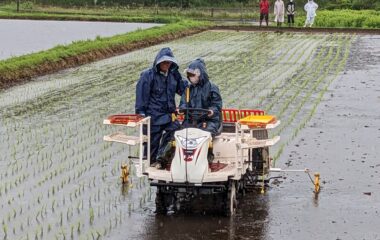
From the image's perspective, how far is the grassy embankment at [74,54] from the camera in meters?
17.4

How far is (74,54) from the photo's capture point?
68.7 feet

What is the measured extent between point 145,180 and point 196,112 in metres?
1.52

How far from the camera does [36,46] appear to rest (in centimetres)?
2548

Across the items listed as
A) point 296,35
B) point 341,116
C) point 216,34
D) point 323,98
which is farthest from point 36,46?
point 341,116

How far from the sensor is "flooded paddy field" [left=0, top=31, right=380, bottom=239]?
7.26 m

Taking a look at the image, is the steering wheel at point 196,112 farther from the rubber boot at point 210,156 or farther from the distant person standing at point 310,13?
the distant person standing at point 310,13

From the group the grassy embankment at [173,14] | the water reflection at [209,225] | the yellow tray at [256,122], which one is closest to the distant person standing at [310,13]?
the grassy embankment at [173,14]

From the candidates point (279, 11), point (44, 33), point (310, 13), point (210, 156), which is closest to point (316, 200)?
point (210, 156)

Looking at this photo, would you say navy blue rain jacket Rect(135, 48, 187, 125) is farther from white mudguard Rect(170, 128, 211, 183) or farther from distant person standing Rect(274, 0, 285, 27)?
distant person standing Rect(274, 0, 285, 27)

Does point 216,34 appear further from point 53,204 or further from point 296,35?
point 53,204

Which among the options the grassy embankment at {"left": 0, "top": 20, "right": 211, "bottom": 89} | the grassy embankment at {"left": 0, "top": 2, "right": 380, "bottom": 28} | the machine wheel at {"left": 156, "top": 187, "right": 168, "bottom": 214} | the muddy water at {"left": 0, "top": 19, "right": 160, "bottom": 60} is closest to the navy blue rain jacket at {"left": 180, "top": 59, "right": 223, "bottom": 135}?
the machine wheel at {"left": 156, "top": 187, "right": 168, "bottom": 214}

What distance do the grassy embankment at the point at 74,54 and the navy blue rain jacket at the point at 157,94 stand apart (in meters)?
8.91

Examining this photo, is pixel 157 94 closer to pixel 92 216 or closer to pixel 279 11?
pixel 92 216

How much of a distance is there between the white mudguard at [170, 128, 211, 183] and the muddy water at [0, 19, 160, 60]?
15395 mm
